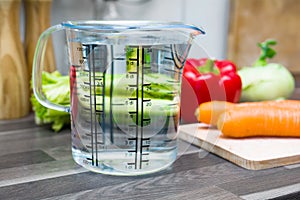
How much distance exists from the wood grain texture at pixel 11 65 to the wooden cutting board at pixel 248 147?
365 mm

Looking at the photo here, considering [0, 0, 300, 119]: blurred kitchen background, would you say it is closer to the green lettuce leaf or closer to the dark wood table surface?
the green lettuce leaf

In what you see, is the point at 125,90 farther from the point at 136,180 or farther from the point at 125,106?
the point at 136,180

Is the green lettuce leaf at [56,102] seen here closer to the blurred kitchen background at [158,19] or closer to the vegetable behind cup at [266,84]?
the blurred kitchen background at [158,19]

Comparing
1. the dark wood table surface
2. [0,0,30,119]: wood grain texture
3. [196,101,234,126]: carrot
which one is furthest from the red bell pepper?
[0,0,30,119]: wood grain texture

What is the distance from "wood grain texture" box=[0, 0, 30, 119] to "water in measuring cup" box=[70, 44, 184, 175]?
348mm

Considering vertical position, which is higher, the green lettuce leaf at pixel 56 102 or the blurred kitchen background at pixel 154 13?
the blurred kitchen background at pixel 154 13

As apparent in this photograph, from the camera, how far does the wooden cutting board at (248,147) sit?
2.24 ft

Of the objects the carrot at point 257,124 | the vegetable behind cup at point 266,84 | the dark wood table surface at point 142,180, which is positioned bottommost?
the dark wood table surface at point 142,180

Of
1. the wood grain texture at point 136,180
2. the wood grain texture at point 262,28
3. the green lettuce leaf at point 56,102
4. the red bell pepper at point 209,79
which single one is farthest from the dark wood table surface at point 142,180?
the wood grain texture at point 262,28

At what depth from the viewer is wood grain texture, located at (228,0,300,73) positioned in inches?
58.0

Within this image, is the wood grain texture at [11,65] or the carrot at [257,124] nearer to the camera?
the carrot at [257,124]

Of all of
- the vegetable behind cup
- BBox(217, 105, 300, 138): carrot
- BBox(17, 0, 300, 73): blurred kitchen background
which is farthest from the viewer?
BBox(17, 0, 300, 73): blurred kitchen background

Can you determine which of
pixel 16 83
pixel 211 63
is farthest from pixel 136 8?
pixel 16 83

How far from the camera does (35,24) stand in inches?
39.6
